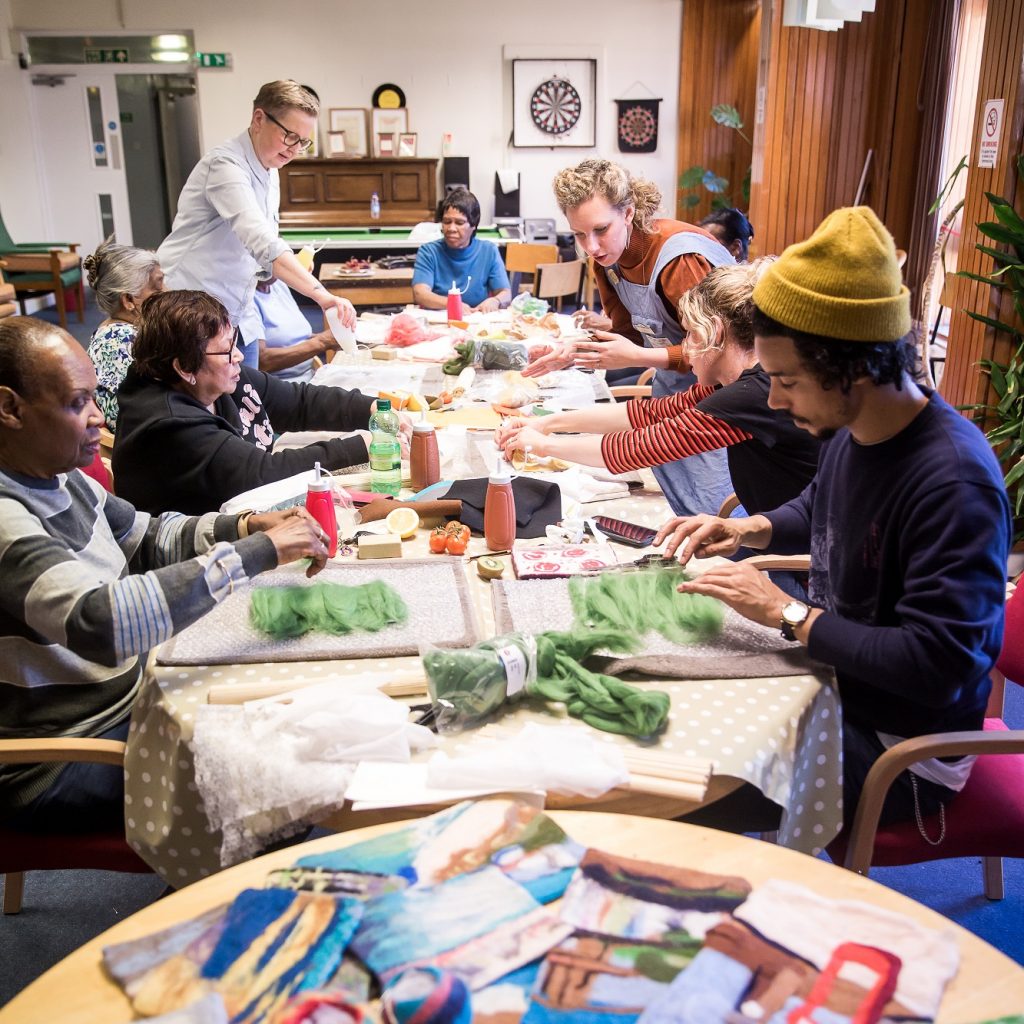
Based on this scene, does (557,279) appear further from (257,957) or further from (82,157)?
(82,157)

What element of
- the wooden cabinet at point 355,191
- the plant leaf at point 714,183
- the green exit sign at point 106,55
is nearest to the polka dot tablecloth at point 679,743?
the wooden cabinet at point 355,191

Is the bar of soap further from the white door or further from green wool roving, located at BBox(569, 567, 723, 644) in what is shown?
the white door

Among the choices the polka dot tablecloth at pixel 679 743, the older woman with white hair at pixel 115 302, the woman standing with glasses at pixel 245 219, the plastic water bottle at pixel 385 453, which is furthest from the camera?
the woman standing with glasses at pixel 245 219

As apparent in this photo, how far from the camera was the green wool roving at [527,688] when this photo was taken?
1.51 metres

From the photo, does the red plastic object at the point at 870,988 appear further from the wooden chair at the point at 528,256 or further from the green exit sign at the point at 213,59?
the green exit sign at the point at 213,59

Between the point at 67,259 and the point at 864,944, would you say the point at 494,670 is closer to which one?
the point at 864,944

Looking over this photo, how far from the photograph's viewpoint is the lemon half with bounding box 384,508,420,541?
2.28 meters

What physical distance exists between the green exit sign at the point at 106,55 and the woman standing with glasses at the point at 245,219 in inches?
331

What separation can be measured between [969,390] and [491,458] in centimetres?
289

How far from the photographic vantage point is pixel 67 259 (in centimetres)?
942

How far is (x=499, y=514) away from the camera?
2156 mm

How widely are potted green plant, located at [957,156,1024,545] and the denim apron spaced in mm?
1323

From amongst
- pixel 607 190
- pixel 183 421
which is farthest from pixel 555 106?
pixel 183 421

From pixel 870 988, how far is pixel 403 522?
4.81ft
